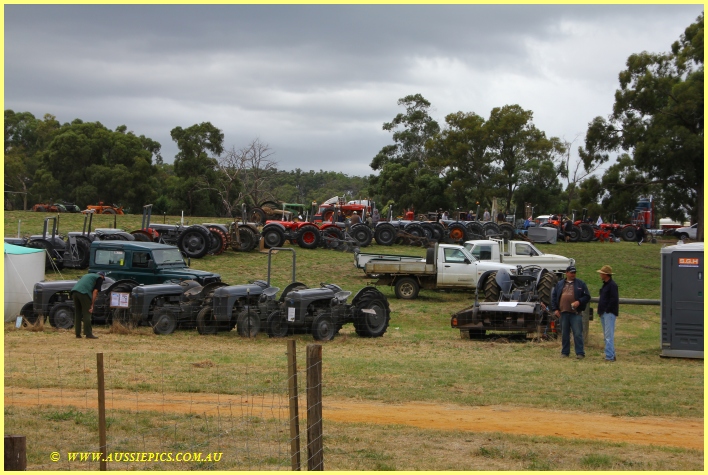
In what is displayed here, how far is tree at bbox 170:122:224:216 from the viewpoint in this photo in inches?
2272

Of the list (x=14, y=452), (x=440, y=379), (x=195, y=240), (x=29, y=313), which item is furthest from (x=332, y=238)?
(x=14, y=452)

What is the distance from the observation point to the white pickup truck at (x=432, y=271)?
78.9 ft

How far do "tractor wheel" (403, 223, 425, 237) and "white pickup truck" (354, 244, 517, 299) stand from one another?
39.3ft

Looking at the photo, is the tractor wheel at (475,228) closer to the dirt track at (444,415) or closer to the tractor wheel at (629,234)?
the tractor wheel at (629,234)

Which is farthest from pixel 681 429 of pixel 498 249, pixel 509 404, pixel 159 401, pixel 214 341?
pixel 498 249

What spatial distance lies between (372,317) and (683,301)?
19.0ft

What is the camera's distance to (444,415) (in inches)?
381

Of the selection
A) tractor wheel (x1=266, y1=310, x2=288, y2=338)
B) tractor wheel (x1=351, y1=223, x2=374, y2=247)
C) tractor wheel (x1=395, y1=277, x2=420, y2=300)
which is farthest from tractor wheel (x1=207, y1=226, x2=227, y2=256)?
tractor wheel (x1=266, y1=310, x2=288, y2=338)

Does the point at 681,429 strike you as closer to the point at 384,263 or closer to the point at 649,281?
the point at 384,263

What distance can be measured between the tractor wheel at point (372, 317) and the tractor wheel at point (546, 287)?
12.3ft

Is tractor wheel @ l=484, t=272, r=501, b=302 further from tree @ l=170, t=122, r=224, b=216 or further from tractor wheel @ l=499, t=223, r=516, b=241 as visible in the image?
tree @ l=170, t=122, r=224, b=216

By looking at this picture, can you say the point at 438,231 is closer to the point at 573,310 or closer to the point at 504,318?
the point at 504,318

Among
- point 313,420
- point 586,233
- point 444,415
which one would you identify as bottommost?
point 444,415

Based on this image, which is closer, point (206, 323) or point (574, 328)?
point (574, 328)
